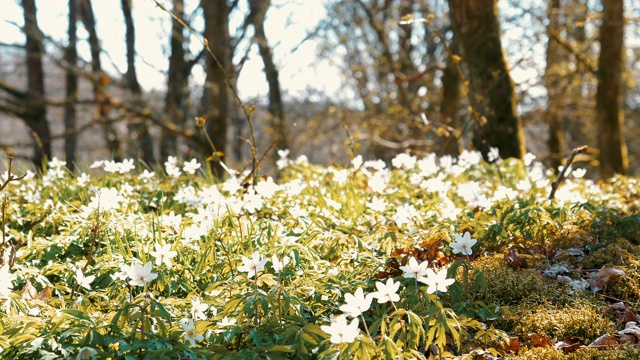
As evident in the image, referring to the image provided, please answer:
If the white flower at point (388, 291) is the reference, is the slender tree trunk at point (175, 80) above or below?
above

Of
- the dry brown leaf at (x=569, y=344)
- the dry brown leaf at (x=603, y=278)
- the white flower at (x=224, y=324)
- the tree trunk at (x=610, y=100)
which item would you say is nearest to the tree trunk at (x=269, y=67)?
the dry brown leaf at (x=603, y=278)

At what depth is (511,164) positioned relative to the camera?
628 cm

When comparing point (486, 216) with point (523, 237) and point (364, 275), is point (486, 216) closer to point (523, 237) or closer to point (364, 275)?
point (523, 237)

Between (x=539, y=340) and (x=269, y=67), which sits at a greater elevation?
(x=269, y=67)

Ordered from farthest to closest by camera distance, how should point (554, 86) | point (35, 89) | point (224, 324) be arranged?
point (554, 86) < point (35, 89) < point (224, 324)

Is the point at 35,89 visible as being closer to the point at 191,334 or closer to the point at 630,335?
the point at 191,334

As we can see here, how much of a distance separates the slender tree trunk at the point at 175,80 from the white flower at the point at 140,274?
824cm

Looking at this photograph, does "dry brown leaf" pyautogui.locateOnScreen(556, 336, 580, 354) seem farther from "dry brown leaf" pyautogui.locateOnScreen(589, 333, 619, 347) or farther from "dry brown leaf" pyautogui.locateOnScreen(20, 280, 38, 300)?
"dry brown leaf" pyautogui.locateOnScreen(20, 280, 38, 300)

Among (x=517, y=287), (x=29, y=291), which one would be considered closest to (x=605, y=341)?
(x=517, y=287)

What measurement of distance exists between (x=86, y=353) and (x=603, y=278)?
255cm

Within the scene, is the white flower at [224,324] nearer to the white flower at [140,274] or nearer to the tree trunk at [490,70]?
the white flower at [140,274]

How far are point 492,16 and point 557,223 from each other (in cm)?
438

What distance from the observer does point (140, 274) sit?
252cm

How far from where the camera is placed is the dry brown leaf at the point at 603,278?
128 inches
